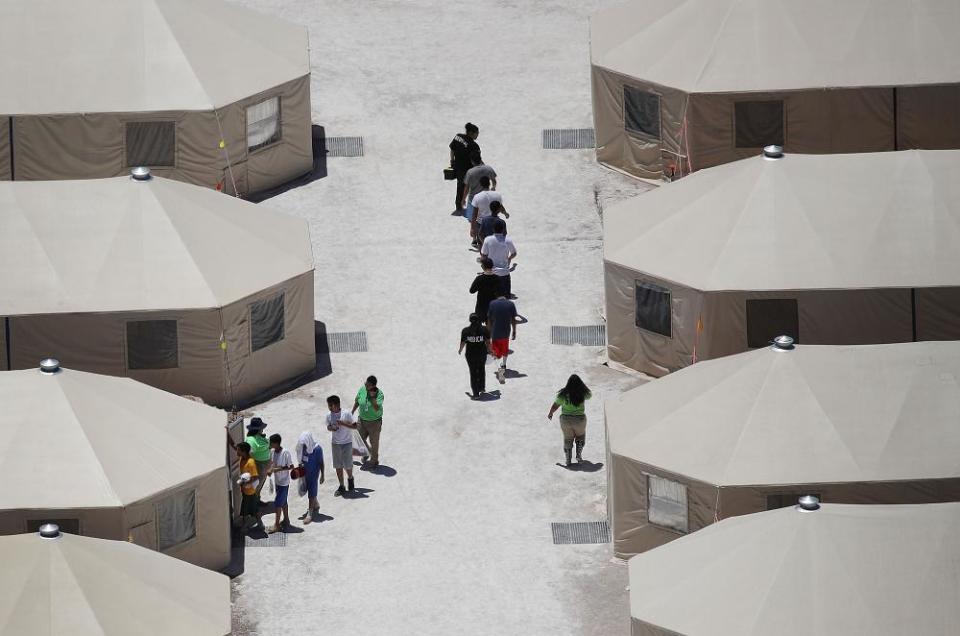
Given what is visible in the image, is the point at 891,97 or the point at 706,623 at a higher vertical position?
the point at 891,97

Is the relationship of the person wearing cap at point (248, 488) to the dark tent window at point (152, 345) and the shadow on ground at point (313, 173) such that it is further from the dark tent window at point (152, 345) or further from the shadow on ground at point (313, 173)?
the shadow on ground at point (313, 173)

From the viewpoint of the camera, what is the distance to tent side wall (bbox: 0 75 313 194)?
45125 mm

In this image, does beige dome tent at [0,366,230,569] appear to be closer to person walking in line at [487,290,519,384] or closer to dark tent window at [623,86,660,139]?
person walking in line at [487,290,519,384]

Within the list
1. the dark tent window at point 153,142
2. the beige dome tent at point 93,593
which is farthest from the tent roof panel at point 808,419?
the dark tent window at point 153,142

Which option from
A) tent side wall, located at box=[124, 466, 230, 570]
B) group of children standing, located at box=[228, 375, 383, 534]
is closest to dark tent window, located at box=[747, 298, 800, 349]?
group of children standing, located at box=[228, 375, 383, 534]

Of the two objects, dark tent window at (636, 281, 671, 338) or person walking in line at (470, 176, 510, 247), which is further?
person walking in line at (470, 176, 510, 247)

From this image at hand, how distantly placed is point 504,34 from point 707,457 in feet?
55.7

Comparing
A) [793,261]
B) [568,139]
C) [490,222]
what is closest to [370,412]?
[490,222]

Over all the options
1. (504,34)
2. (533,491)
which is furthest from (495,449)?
(504,34)

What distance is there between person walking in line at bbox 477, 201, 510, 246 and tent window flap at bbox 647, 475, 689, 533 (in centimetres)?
734

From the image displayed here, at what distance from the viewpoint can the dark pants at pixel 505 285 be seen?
4188 cm

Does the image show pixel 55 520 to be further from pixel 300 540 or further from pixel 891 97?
pixel 891 97

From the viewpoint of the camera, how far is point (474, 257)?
145ft

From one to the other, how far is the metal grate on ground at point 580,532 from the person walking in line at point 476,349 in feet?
Result: 11.5
